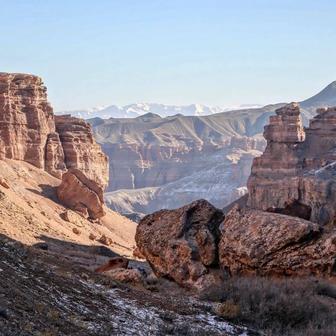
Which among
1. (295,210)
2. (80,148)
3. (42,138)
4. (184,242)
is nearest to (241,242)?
(184,242)

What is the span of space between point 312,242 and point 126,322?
6450mm

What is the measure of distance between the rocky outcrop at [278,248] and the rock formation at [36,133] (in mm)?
38092

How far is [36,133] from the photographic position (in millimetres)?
58094

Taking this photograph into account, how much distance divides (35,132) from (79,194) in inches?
318

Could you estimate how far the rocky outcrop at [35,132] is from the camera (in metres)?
55.7

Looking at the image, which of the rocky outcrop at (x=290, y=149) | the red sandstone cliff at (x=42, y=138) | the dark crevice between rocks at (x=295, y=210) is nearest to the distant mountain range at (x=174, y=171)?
the rocky outcrop at (x=290, y=149)

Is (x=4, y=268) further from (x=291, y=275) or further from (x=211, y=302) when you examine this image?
(x=291, y=275)

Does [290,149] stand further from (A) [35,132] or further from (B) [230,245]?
(B) [230,245]

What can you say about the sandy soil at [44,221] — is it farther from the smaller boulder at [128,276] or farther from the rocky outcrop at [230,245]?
the smaller boulder at [128,276]

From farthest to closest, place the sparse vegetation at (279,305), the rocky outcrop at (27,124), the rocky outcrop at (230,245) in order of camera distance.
A: the rocky outcrop at (27,124), the rocky outcrop at (230,245), the sparse vegetation at (279,305)

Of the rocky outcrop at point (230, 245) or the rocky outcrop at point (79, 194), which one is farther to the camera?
the rocky outcrop at point (79, 194)

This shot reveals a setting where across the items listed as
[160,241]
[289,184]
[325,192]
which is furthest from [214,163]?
[160,241]

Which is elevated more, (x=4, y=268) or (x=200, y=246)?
(x=4, y=268)

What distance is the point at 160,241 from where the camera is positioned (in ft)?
56.4
